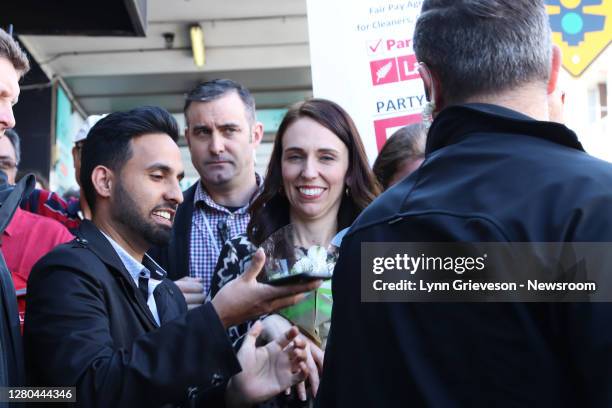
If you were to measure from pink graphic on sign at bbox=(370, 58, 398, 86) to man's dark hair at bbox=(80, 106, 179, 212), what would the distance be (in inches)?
54.7

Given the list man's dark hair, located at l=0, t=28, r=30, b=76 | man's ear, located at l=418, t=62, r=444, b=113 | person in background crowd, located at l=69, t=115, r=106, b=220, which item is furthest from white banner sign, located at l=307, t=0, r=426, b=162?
man's ear, located at l=418, t=62, r=444, b=113

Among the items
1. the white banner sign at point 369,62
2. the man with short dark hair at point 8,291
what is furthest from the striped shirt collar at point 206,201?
the man with short dark hair at point 8,291

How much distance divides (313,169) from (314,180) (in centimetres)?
4

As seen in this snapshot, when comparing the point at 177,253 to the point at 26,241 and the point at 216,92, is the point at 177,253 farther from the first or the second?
the point at 216,92

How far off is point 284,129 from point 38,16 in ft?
5.52

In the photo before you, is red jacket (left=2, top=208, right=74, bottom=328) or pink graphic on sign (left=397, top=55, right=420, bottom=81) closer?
red jacket (left=2, top=208, right=74, bottom=328)

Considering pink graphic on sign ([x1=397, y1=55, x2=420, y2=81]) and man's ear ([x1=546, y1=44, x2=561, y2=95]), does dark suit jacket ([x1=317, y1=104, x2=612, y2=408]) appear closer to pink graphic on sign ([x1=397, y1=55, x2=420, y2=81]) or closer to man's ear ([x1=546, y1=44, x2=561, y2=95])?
man's ear ([x1=546, y1=44, x2=561, y2=95])

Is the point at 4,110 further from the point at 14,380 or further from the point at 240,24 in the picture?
the point at 240,24

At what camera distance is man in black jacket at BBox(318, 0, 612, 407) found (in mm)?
1168

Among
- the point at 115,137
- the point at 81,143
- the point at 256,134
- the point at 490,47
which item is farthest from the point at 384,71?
the point at 490,47

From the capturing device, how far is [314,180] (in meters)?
2.90

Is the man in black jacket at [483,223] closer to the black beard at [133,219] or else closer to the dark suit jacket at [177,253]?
the black beard at [133,219]

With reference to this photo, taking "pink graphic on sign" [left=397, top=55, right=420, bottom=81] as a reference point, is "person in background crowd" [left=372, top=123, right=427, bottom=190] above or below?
below

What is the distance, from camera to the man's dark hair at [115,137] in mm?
2490
